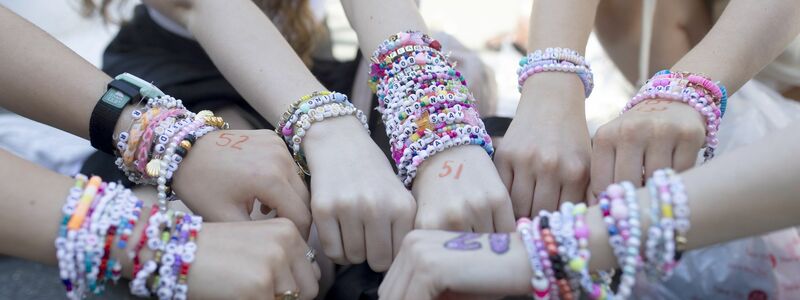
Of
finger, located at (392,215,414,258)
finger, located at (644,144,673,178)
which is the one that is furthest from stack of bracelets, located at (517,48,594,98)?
Result: finger, located at (392,215,414,258)

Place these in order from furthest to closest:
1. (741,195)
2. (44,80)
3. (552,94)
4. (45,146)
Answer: (45,146) → (552,94) → (44,80) → (741,195)

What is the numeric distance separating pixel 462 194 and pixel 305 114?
0.78 ft

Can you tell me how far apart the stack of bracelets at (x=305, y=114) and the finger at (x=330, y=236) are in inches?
4.9

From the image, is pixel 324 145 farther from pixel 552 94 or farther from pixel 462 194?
pixel 552 94

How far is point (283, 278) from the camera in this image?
0.80 meters

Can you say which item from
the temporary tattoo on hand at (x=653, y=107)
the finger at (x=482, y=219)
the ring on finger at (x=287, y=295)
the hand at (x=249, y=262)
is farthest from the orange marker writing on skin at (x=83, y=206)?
the temporary tattoo on hand at (x=653, y=107)

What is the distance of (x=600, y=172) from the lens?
36.4 inches

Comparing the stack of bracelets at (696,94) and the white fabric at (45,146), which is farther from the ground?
the stack of bracelets at (696,94)

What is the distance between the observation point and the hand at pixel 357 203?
87cm

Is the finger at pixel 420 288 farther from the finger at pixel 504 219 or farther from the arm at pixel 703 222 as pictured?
the finger at pixel 504 219

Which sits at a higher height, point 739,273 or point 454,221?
point 454,221

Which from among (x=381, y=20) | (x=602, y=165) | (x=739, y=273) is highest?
(x=381, y=20)

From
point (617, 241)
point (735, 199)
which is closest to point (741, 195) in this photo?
point (735, 199)

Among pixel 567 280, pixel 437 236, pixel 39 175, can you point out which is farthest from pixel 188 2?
pixel 567 280
